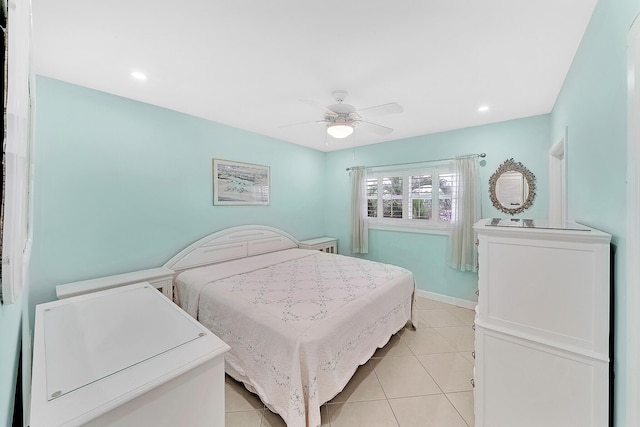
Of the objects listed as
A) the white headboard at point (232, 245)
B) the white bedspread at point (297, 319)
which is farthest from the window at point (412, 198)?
the white headboard at point (232, 245)

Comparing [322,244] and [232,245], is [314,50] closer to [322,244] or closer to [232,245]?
[232,245]

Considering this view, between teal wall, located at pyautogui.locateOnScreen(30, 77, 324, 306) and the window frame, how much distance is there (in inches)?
88.3

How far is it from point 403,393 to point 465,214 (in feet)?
7.76

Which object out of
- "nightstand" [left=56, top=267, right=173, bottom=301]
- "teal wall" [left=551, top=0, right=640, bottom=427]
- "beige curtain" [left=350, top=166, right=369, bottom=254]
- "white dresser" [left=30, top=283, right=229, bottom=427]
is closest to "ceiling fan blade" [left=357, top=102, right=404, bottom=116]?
"teal wall" [left=551, top=0, right=640, bottom=427]

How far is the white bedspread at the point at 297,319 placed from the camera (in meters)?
1.54

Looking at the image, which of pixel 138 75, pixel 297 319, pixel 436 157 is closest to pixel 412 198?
pixel 436 157

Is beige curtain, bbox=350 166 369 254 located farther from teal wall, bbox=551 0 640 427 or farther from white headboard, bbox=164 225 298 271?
teal wall, bbox=551 0 640 427

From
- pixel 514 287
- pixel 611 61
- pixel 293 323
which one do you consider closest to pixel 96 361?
pixel 293 323

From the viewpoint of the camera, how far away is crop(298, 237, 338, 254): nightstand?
13.9ft

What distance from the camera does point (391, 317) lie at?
2420 millimetres

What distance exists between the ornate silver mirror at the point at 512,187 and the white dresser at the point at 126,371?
3510 millimetres

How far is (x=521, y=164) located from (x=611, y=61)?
7.38 feet

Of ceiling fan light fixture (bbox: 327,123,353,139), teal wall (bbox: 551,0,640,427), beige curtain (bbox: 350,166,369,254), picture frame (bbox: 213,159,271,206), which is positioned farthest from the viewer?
beige curtain (bbox: 350,166,369,254)

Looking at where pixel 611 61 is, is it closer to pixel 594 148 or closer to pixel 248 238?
pixel 594 148
